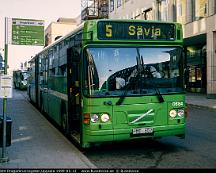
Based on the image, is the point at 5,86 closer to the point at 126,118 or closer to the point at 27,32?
the point at 126,118

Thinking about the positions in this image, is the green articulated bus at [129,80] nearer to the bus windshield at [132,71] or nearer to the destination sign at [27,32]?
the bus windshield at [132,71]

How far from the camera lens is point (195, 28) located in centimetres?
3148

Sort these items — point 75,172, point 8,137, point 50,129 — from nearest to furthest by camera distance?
point 75,172
point 8,137
point 50,129

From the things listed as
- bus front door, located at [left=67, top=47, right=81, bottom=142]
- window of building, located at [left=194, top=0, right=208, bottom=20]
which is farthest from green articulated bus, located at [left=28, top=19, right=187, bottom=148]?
window of building, located at [left=194, top=0, right=208, bottom=20]

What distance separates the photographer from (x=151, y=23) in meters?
9.19

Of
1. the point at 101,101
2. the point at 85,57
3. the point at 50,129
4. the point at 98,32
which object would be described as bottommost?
the point at 50,129

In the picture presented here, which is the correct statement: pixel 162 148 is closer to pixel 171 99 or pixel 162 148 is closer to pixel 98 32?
pixel 171 99

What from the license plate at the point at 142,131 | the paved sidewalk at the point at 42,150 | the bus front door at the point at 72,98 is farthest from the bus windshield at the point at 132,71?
the bus front door at the point at 72,98

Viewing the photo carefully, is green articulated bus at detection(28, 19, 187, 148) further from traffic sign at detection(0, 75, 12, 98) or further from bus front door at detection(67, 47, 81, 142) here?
traffic sign at detection(0, 75, 12, 98)

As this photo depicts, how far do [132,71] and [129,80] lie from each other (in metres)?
0.21

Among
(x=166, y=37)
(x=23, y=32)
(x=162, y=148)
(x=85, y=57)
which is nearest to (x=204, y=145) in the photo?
(x=162, y=148)

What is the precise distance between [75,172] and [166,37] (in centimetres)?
393

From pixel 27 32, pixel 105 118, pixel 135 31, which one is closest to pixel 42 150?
pixel 105 118

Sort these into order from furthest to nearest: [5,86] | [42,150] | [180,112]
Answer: [42,150] → [180,112] → [5,86]
